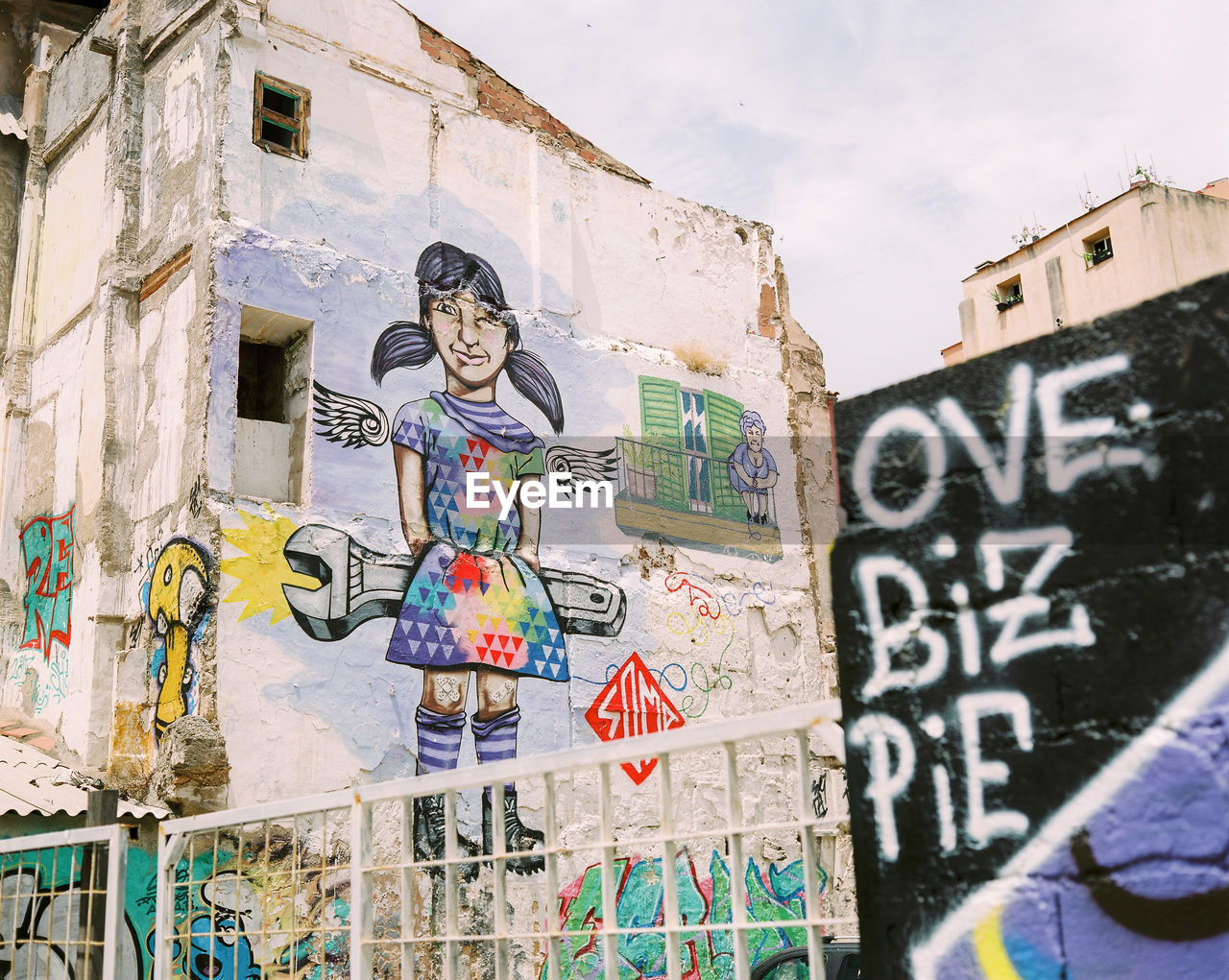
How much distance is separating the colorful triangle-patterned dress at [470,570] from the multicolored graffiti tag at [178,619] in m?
1.45

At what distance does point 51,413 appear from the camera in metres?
10.2

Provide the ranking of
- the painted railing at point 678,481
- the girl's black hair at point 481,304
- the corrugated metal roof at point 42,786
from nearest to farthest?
the corrugated metal roof at point 42,786 → the girl's black hair at point 481,304 → the painted railing at point 678,481

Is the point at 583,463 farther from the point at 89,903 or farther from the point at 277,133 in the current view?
the point at 89,903

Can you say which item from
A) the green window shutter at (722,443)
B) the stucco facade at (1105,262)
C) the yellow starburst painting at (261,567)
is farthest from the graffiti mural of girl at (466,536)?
the stucco facade at (1105,262)

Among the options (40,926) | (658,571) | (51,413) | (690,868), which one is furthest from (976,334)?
(40,926)

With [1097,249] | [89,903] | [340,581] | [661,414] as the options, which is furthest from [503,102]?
[1097,249]

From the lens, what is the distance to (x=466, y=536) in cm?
945

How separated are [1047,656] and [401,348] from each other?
26.1 ft

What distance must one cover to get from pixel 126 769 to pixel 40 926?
145cm

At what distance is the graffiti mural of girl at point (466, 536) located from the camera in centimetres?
895

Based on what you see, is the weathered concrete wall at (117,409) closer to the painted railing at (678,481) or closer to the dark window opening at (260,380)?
the dark window opening at (260,380)

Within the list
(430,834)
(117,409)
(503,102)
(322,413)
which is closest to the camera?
(430,834)

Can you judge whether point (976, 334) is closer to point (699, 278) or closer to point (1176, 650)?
point (699, 278)

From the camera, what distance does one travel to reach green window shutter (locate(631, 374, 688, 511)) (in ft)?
35.9
